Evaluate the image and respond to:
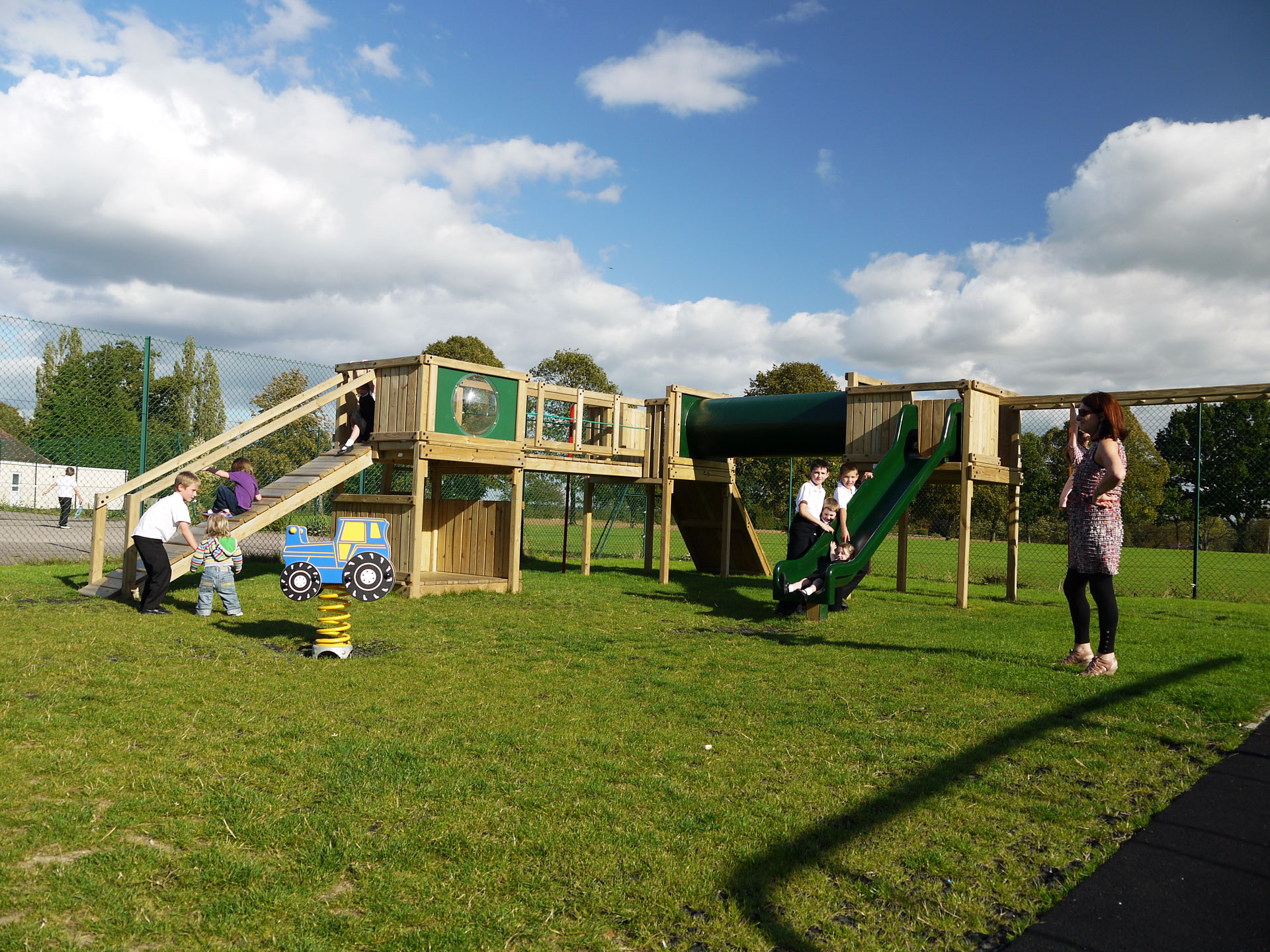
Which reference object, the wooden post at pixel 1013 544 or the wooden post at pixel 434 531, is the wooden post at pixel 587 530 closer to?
the wooden post at pixel 434 531

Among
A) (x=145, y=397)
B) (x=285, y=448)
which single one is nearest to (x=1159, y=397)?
(x=145, y=397)

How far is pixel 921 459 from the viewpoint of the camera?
12.1 meters

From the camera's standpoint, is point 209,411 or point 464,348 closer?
point 209,411

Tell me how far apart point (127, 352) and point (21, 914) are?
38.2 ft

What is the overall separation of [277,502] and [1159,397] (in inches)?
465

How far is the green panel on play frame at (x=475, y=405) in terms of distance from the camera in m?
11.7

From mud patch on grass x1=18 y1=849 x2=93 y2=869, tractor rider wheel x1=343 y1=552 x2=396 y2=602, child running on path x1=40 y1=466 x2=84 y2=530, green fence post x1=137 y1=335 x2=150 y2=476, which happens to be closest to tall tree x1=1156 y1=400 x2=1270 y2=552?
tractor rider wheel x1=343 y1=552 x2=396 y2=602

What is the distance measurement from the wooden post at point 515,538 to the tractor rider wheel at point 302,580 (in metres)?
4.64

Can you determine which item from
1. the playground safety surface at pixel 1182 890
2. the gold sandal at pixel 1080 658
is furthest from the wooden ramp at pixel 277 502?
the playground safety surface at pixel 1182 890

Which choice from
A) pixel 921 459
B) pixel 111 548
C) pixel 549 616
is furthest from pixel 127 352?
pixel 921 459

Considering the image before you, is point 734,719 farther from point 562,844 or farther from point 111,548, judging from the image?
point 111,548

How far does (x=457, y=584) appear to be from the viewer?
11859 mm

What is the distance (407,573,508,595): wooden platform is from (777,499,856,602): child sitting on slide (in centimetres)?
442

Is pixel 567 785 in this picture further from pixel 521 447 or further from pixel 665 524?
pixel 665 524
